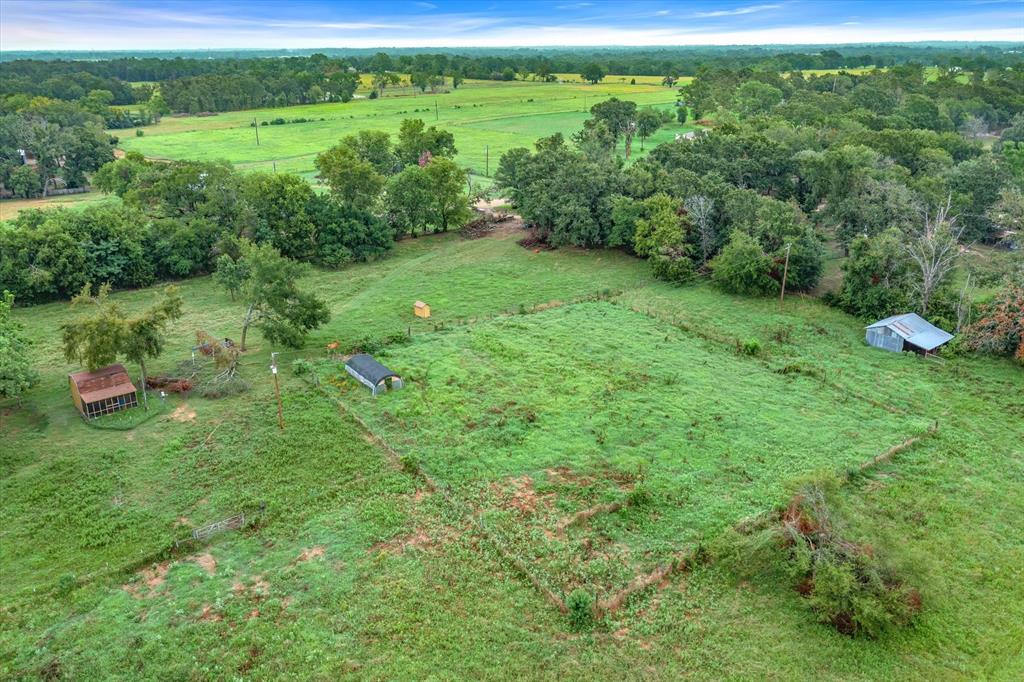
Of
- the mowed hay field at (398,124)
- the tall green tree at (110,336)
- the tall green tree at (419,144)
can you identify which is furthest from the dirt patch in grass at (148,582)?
the mowed hay field at (398,124)

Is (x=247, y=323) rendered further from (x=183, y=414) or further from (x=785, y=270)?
(x=785, y=270)

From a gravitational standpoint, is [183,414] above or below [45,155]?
below

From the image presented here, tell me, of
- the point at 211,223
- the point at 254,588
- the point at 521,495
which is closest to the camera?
the point at 254,588

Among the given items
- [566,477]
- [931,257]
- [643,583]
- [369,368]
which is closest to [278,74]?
[369,368]

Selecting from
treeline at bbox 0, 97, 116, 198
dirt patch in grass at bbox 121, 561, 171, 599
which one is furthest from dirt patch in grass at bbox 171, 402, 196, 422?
treeline at bbox 0, 97, 116, 198

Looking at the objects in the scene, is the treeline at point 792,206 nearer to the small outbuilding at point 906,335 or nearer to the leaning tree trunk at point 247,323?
the small outbuilding at point 906,335

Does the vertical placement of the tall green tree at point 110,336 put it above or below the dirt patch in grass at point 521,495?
above
